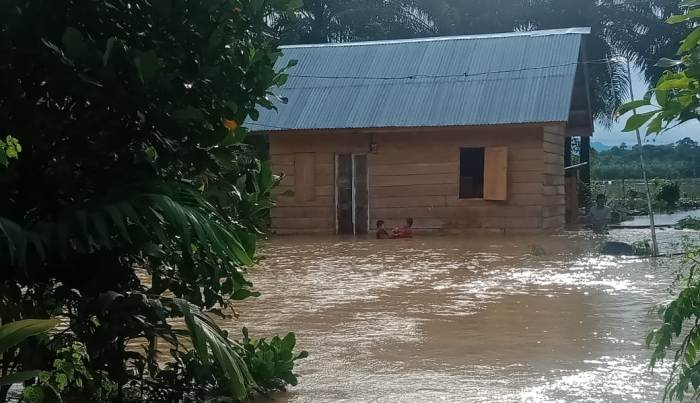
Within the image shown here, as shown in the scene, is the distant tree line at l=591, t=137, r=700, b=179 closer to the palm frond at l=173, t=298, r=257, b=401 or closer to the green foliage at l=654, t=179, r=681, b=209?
the green foliage at l=654, t=179, r=681, b=209

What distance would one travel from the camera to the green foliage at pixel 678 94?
2.74 meters

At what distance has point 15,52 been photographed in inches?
150

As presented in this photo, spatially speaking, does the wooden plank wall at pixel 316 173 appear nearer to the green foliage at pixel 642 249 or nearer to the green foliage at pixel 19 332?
the green foliage at pixel 642 249

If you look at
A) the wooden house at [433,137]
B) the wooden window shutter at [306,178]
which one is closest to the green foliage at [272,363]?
the wooden house at [433,137]

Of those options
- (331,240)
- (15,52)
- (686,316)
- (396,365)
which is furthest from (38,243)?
(331,240)

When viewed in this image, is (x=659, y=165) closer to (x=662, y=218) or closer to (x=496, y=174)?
(x=662, y=218)

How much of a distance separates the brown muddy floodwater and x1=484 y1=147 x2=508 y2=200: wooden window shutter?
379cm

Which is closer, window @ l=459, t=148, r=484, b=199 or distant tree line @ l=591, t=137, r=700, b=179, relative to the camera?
window @ l=459, t=148, r=484, b=199

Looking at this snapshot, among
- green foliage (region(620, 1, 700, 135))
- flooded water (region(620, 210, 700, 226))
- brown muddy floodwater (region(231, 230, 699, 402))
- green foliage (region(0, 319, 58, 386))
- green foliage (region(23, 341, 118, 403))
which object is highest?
green foliage (region(620, 1, 700, 135))

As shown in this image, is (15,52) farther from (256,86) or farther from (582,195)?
(582,195)

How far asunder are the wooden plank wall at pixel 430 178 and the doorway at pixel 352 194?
142 millimetres

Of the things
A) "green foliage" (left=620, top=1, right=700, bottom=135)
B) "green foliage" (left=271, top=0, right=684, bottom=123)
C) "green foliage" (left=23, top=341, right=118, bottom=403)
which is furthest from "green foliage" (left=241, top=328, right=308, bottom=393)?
"green foliage" (left=271, top=0, right=684, bottom=123)

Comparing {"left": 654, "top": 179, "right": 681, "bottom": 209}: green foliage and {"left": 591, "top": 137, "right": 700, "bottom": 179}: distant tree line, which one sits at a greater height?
{"left": 591, "top": 137, "right": 700, "bottom": 179}: distant tree line

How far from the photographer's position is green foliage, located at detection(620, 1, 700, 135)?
2736 mm
